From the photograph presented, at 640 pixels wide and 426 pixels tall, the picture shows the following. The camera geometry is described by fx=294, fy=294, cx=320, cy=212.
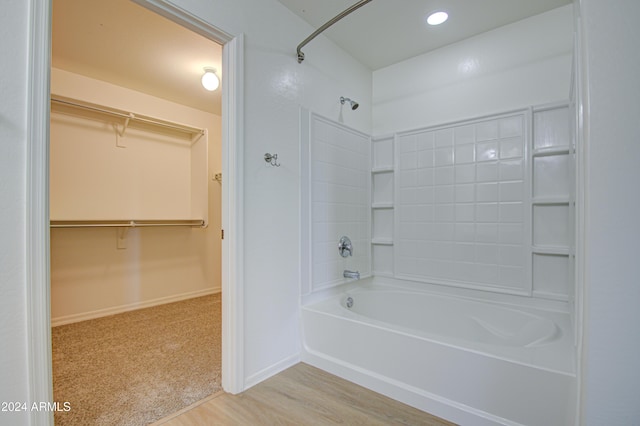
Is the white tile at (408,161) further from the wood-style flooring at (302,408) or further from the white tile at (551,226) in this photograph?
the wood-style flooring at (302,408)

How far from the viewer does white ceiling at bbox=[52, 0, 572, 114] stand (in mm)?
2023

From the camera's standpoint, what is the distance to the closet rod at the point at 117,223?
2.80m

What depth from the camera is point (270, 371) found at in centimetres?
192

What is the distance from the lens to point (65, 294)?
293cm

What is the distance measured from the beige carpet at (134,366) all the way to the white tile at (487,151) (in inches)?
97.3

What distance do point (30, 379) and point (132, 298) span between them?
2.61 meters

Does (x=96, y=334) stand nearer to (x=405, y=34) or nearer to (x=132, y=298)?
(x=132, y=298)

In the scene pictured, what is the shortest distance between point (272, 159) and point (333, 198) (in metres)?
0.68

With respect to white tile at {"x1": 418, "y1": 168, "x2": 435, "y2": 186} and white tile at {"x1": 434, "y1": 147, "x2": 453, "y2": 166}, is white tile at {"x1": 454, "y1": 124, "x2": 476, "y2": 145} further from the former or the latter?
white tile at {"x1": 418, "y1": 168, "x2": 435, "y2": 186}

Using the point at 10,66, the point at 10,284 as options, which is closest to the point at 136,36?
the point at 10,66

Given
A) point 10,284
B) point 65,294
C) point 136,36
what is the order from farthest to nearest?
point 65,294 → point 136,36 → point 10,284

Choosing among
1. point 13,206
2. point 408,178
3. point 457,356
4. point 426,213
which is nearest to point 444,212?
point 426,213

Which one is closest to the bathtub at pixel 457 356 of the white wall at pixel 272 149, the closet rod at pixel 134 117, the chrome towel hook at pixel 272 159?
the white wall at pixel 272 149

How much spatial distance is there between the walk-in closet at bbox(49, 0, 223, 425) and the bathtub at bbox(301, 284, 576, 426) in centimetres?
82
